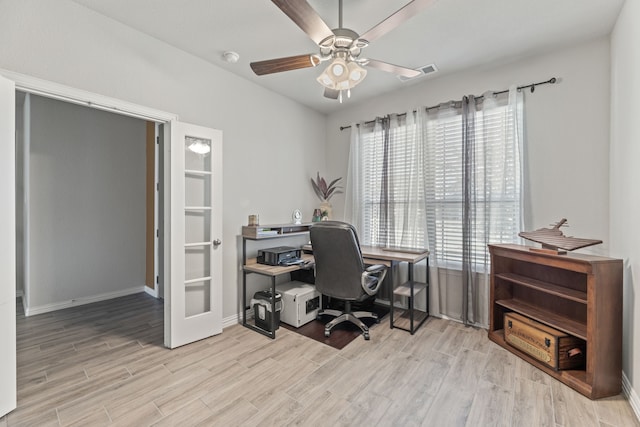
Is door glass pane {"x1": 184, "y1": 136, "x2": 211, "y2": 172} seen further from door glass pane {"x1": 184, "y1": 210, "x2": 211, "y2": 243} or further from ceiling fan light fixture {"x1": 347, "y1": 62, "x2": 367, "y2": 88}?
ceiling fan light fixture {"x1": 347, "y1": 62, "x2": 367, "y2": 88}

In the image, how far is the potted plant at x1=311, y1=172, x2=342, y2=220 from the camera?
3951mm

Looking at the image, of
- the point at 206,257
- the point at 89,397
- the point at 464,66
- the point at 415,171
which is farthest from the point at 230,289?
the point at 464,66

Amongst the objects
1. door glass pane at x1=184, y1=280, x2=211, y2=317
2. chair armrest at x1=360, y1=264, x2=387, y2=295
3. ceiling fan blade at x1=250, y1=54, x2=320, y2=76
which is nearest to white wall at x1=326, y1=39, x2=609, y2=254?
chair armrest at x1=360, y1=264, x2=387, y2=295

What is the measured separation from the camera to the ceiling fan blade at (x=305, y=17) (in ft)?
4.61

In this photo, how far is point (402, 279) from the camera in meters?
3.56

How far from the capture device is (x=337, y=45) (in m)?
1.82

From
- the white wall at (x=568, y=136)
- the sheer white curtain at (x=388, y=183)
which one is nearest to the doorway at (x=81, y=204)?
the sheer white curtain at (x=388, y=183)

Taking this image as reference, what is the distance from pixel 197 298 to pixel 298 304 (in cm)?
101

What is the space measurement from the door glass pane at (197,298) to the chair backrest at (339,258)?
1.15 meters


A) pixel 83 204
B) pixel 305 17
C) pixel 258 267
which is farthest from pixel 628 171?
pixel 83 204

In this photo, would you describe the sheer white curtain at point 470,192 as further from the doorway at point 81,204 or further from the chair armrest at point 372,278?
the doorway at point 81,204

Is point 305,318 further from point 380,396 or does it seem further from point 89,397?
point 89,397

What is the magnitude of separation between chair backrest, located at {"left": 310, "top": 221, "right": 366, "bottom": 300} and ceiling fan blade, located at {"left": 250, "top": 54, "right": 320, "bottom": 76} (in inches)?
51.4

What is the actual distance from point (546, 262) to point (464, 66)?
205 cm
